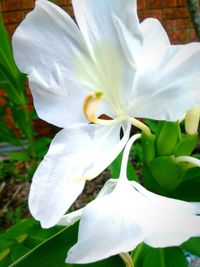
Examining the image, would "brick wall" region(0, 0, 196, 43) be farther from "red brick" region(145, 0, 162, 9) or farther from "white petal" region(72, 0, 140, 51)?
"white petal" region(72, 0, 140, 51)

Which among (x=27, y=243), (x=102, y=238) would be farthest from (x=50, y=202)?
(x=27, y=243)

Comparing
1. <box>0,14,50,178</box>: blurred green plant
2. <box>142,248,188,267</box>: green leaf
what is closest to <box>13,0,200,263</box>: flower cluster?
<box>142,248,188,267</box>: green leaf

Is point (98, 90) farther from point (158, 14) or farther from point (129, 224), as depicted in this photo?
point (158, 14)

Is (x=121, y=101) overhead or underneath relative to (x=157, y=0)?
overhead

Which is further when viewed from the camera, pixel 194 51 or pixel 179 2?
pixel 179 2

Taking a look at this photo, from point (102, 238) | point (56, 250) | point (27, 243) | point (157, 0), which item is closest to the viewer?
point (102, 238)

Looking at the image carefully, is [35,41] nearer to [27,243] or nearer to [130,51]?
[130,51]

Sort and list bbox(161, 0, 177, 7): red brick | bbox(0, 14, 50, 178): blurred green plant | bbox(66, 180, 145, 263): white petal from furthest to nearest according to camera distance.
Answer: bbox(161, 0, 177, 7): red brick → bbox(0, 14, 50, 178): blurred green plant → bbox(66, 180, 145, 263): white petal

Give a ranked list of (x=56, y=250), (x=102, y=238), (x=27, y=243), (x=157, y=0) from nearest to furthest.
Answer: (x=102, y=238) → (x=56, y=250) → (x=27, y=243) → (x=157, y=0)
